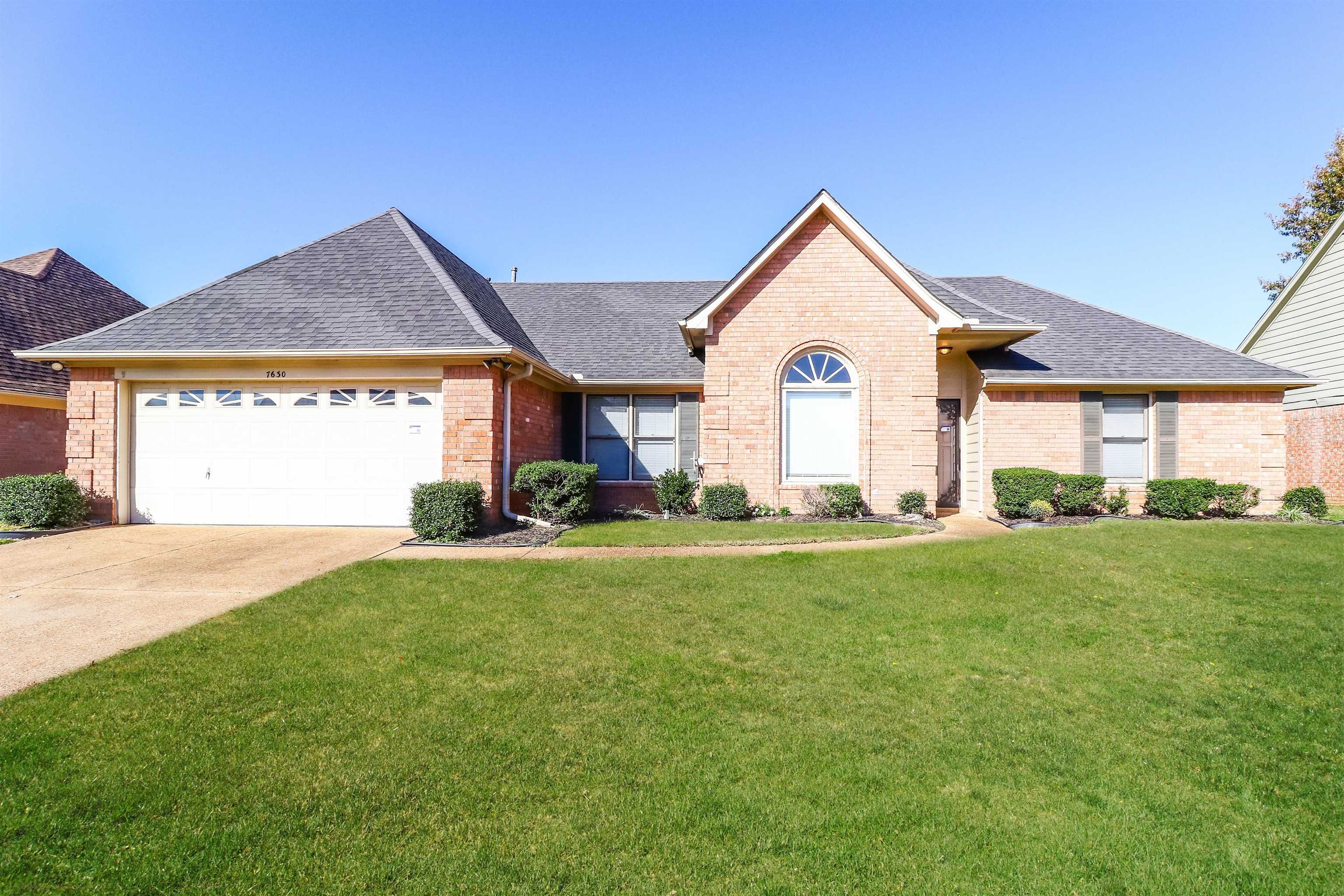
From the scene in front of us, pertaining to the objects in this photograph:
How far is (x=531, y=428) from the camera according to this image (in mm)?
13180

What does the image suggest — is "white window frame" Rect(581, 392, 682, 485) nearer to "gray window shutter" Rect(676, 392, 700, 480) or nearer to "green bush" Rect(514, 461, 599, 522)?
"gray window shutter" Rect(676, 392, 700, 480)

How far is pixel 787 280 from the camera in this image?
13.1 meters

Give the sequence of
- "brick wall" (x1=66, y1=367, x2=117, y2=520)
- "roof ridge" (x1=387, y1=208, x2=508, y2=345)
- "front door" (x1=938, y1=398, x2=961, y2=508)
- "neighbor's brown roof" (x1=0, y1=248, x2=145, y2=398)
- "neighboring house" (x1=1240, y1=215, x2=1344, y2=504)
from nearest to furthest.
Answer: "roof ridge" (x1=387, y1=208, x2=508, y2=345), "brick wall" (x1=66, y1=367, x2=117, y2=520), "front door" (x1=938, y1=398, x2=961, y2=508), "neighbor's brown roof" (x1=0, y1=248, x2=145, y2=398), "neighboring house" (x1=1240, y1=215, x2=1344, y2=504)

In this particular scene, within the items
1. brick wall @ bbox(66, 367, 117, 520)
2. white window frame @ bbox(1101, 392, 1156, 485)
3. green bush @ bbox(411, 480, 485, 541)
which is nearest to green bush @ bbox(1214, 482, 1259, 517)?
white window frame @ bbox(1101, 392, 1156, 485)

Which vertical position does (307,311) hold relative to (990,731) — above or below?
above

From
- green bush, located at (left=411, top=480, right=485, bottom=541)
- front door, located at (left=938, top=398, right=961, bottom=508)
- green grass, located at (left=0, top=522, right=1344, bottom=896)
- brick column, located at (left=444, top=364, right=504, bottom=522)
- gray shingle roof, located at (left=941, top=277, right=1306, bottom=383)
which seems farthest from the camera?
front door, located at (left=938, top=398, right=961, bottom=508)

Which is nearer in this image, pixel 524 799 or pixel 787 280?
pixel 524 799

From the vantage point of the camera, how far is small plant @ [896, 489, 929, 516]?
12.6 m

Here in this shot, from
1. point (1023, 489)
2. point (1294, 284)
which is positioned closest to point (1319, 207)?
point (1294, 284)

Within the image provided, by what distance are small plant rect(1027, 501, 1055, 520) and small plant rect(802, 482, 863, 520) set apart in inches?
127

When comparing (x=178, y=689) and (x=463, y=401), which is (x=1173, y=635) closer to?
(x=178, y=689)

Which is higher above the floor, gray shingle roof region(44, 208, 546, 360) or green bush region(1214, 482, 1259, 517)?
gray shingle roof region(44, 208, 546, 360)

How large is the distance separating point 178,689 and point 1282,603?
10053 millimetres

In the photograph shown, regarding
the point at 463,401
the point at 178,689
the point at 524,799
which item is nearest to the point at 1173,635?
the point at 524,799
